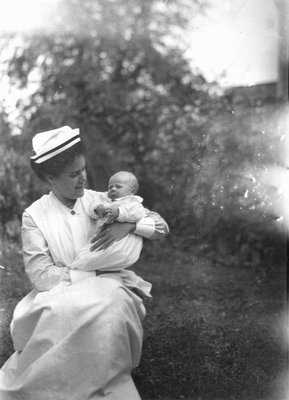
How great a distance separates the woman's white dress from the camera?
2824 millimetres

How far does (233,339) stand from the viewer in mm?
4082

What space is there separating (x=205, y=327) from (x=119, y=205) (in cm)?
145

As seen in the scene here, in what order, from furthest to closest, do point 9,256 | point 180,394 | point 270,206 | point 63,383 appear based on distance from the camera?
point 270,206, point 9,256, point 180,394, point 63,383

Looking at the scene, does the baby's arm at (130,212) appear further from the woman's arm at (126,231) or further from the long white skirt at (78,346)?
the long white skirt at (78,346)

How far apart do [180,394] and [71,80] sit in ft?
12.4

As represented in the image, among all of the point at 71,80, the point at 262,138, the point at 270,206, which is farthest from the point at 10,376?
the point at 71,80

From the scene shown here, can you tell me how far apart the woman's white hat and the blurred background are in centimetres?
127

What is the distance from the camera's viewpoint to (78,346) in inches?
112

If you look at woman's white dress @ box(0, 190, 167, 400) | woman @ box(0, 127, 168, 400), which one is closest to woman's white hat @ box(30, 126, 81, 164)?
woman @ box(0, 127, 168, 400)

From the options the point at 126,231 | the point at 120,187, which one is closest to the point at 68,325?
the point at 126,231

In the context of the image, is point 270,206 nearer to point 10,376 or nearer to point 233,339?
point 233,339

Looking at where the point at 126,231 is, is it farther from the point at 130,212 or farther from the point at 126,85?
the point at 126,85

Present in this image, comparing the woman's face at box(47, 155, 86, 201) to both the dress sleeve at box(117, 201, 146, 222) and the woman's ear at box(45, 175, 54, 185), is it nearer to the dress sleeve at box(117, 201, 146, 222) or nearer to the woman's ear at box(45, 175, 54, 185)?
the woman's ear at box(45, 175, 54, 185)

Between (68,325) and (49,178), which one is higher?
(49,178)
